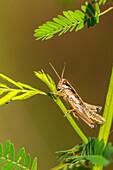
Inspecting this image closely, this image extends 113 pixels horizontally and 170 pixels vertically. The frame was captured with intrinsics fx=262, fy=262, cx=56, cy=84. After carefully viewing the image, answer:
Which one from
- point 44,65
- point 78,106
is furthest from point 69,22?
point 44,65

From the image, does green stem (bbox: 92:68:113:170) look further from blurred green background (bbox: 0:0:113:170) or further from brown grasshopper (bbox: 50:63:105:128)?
blurred green background (bbox: 0:0:113:170)

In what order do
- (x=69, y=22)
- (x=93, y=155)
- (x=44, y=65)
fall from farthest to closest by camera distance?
(x=44, y=65) < (x=69, y=22) < (x=93, y=155)

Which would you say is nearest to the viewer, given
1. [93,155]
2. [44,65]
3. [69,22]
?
[93,155]

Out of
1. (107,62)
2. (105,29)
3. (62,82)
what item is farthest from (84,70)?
(62,82)

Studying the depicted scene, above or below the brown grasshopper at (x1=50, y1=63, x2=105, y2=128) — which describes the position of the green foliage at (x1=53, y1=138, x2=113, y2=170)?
below

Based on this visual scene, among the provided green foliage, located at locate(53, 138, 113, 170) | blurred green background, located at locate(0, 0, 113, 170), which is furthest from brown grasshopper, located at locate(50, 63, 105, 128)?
blurred green background, located at locate(0, 0, 113, 170)

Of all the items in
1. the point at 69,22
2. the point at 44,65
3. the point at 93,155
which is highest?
the point at 44,65

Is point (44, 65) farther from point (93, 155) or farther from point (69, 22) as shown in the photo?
point (93, 155)

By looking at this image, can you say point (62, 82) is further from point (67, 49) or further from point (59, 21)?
point (67, 49)
